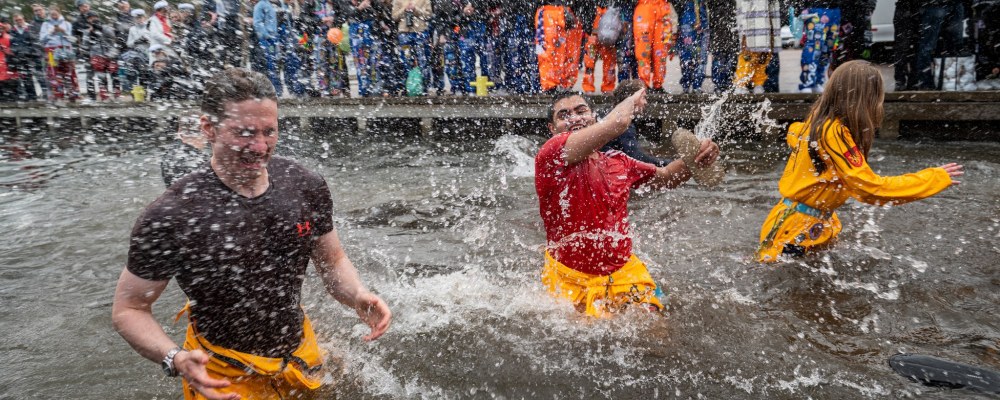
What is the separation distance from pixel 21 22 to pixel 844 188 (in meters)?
15.4

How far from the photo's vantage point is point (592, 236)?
3.00m

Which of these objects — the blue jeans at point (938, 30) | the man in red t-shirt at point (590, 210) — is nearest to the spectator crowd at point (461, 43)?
the blue jeans at point (938, 30)

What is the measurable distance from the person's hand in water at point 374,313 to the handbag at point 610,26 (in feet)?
20.7

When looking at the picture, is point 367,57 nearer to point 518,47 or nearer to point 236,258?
point 518,47

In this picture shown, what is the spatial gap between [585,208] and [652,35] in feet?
18.3

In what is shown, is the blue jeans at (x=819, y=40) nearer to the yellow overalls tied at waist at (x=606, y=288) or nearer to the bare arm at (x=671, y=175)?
the bare arm at (x=671, y=175)

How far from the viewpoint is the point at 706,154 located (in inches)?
115

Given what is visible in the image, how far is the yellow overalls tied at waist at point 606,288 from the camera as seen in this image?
3.04 m

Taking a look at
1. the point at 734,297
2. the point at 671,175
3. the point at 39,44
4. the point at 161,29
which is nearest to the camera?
the point at 671,175

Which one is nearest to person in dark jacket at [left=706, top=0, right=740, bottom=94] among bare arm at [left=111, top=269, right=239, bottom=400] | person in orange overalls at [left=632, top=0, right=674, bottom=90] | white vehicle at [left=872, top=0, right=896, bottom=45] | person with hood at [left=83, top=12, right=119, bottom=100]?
person in orange overalls at [left=632, top=0, right=674, bottom=90]

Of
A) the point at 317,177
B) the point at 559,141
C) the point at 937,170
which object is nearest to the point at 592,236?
the point at 559,141

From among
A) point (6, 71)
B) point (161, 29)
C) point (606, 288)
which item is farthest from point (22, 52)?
point (606, 288)

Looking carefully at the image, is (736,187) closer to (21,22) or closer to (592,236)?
(592,236)

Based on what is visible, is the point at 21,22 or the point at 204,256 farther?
the point at 21,22
